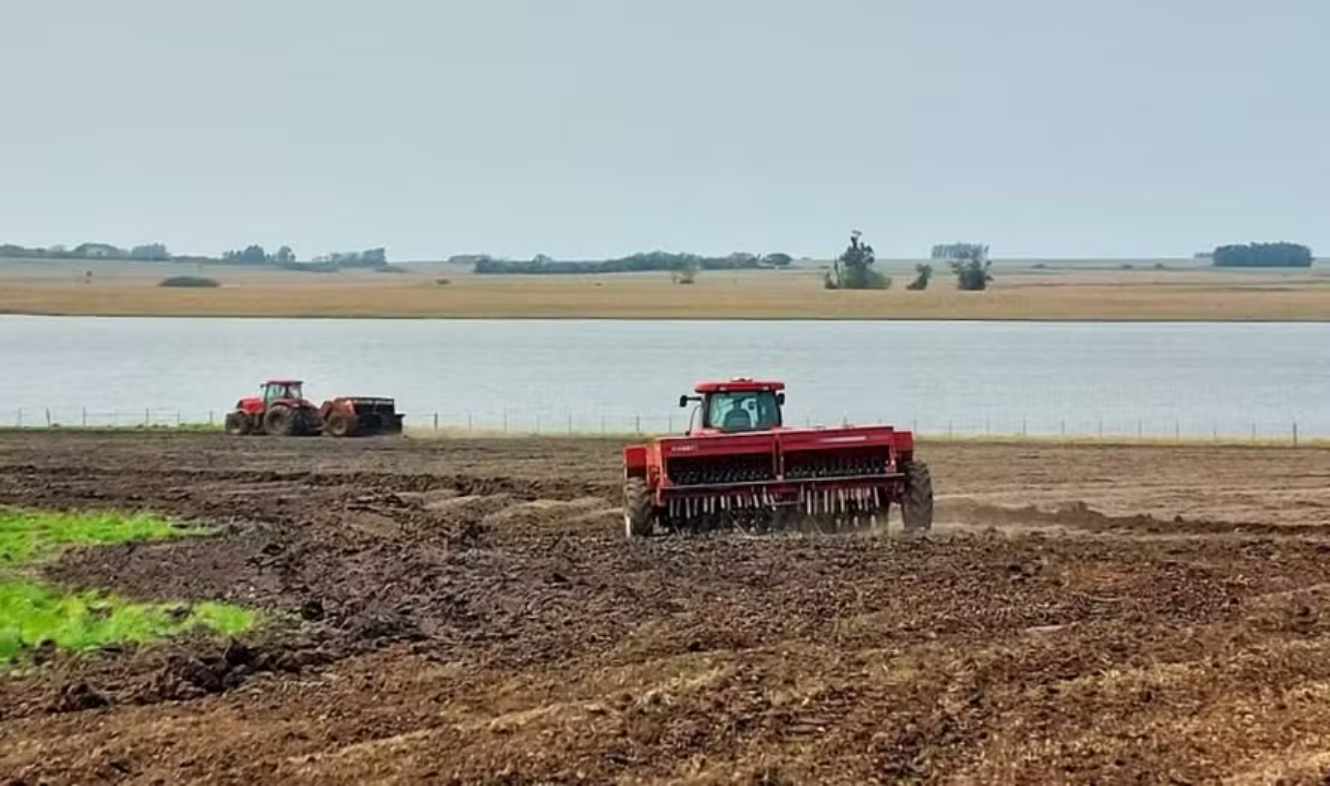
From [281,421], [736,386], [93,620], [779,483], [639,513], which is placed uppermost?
[736,386]

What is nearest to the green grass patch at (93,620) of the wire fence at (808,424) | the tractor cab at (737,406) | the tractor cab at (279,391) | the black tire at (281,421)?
the tractor cab at (737,406)

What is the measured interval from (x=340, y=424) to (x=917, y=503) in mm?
26808

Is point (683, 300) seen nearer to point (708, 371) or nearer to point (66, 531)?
point (708, 371)

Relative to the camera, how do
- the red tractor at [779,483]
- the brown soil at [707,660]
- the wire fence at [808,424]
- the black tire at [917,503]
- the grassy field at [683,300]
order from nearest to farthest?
1. the brown soil at [707,660]
2. the red tractor at [779,483]
3. the black tire at [917,503]
4. the wire fence at [808,424]
5. the grassy field at [683,300]

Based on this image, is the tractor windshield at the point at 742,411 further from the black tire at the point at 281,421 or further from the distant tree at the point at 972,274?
the distant tree at the point at 972,274

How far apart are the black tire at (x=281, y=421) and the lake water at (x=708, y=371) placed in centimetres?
748

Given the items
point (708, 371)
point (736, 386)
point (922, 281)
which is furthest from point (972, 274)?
point (736, 386)

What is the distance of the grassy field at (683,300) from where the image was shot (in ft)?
434

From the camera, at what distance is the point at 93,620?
15.3m

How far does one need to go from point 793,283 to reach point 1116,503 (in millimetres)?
154710

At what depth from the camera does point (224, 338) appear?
11744cm

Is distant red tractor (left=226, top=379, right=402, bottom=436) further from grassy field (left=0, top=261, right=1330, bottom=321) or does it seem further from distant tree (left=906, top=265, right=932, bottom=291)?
distant tree (left=906, top=265, right=932, bottom=291)

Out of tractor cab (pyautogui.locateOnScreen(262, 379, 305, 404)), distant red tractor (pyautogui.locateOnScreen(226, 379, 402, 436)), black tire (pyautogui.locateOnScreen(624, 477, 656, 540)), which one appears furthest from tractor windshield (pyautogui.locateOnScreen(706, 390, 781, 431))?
tractor cab (pyautogui.locateOnScreen(262, 379, 305, 404))

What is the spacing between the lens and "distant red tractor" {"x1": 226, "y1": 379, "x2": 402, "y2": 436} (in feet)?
152
